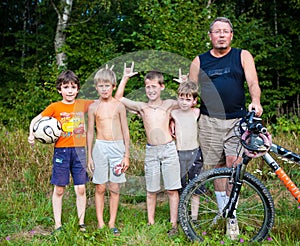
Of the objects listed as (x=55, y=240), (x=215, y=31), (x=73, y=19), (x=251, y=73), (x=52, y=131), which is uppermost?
(x=73, y=19)

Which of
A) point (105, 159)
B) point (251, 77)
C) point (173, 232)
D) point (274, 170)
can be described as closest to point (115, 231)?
point (173, 232)

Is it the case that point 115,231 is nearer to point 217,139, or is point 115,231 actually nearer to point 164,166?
point 164,166

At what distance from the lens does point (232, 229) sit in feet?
11.9

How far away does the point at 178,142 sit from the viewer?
4031 millimetres

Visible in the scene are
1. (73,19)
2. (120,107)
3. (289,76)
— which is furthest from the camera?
(289,76)

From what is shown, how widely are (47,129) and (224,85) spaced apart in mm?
1625

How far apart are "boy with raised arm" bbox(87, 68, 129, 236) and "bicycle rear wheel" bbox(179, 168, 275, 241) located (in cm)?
70

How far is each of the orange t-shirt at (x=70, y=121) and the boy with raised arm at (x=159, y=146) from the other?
57cm

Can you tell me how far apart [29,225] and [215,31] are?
2.54 m

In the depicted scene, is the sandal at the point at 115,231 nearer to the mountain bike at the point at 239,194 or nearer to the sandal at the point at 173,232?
the sandal at the point at 173,232

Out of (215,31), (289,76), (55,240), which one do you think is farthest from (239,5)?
(55,240)

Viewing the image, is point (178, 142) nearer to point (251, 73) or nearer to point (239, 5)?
point (251, 73)

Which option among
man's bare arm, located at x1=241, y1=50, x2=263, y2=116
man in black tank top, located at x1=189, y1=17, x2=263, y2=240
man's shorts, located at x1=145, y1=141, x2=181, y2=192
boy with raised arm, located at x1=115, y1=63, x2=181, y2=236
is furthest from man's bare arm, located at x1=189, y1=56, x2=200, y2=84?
man's shorts, located at x1=145, y1=141, x2=181, y2=192

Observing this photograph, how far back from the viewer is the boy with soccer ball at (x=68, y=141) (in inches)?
154
